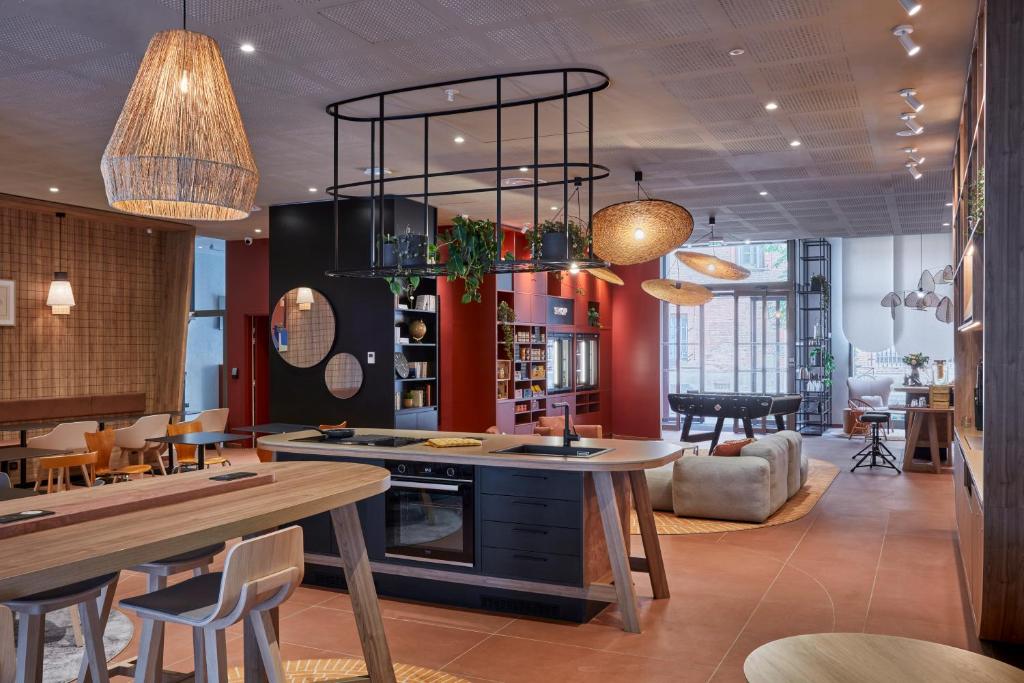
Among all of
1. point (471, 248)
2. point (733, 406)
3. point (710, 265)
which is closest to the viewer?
point (471, 248)

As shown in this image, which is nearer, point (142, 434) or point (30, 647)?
point (30, 647)

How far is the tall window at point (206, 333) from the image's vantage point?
44.1ft

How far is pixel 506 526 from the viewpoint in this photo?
501cm

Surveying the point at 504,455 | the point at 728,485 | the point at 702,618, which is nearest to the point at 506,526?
the point at 504,455

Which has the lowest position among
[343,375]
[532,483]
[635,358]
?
[532,483]

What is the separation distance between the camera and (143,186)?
292cm

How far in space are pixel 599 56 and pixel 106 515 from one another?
3.64 meters

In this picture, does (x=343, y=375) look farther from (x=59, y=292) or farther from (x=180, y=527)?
(x=180, y=527)

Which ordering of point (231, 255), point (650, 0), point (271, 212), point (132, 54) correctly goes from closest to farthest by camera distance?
point (650, 0) < point (132, 54) < point (271, 212) < point (231, 255)

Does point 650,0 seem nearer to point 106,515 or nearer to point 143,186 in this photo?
point 143,186

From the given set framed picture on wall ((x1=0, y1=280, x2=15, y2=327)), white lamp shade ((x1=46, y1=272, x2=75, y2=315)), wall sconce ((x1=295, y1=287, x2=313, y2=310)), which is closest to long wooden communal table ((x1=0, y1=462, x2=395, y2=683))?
wall sconce ((x1=295, y1=287, x2=313, y2=310))

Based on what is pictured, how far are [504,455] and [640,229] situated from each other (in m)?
2.34

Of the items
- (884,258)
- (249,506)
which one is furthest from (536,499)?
(884,258)

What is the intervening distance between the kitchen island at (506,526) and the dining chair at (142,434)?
4.21 meters
